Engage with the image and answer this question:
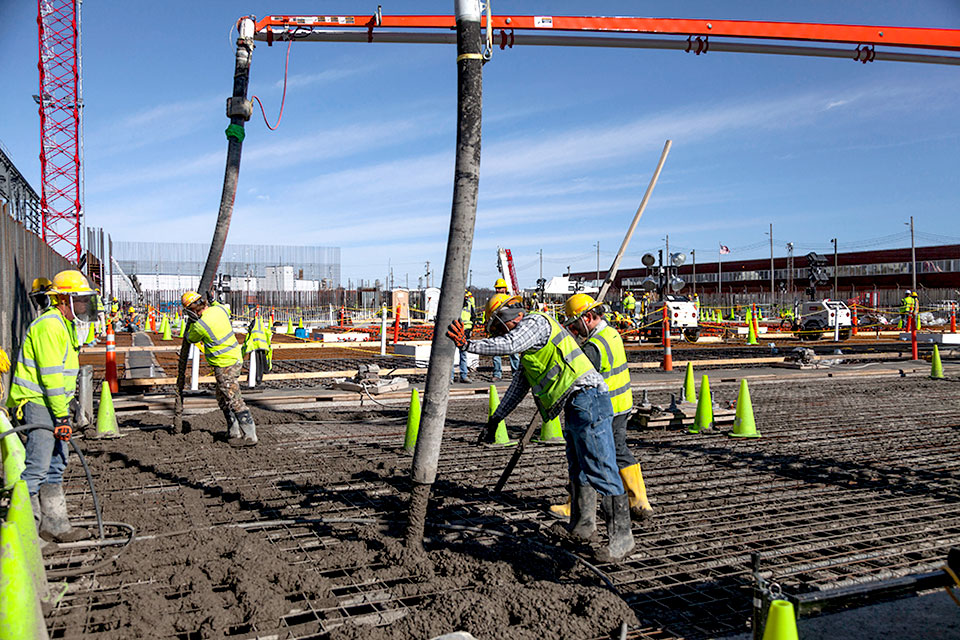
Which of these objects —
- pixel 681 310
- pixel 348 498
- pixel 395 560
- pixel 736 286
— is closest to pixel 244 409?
pixel 348 498

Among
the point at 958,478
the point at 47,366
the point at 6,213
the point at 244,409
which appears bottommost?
the point at 958,478

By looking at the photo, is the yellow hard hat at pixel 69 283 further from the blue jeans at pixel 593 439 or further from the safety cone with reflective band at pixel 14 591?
the blue jeans at pixel 593 439

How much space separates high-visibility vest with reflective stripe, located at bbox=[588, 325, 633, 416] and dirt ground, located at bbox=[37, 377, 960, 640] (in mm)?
972

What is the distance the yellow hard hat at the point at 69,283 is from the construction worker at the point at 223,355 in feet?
8.63

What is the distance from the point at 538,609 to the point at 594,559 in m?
1.01

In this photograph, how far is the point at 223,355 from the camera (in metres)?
7.96

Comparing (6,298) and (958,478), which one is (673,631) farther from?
(6,298)

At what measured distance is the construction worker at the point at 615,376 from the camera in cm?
533

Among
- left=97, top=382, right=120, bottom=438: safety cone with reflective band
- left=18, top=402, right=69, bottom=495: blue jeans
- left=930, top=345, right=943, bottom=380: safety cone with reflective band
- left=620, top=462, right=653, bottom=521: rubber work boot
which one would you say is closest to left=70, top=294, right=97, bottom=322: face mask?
left=18, top=402, right=69, bottom=495: blue jeans

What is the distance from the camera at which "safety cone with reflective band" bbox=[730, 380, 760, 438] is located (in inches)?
351

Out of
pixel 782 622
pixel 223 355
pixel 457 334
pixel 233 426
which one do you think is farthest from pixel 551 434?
pixel 782 622

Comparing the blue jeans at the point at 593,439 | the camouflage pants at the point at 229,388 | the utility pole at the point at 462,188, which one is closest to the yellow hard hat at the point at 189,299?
the camouflage pants at the point at 229,388

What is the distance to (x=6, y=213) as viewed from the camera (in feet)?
29.9

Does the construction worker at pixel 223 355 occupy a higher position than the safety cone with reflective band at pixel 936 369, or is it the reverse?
the construction worker at pixel 223 355
